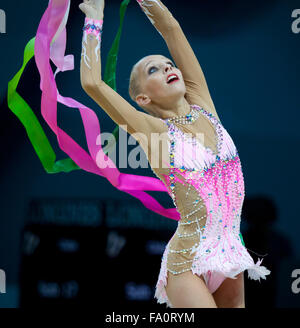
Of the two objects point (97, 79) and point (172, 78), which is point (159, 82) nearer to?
point (172, 78)

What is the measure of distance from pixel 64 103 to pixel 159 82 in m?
0.39

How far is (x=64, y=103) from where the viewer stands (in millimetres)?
2043

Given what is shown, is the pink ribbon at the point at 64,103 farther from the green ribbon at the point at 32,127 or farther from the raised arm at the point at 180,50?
the raised arm at the point at 180,50

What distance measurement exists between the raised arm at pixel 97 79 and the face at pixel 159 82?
12cm

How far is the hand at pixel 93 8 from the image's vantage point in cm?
181

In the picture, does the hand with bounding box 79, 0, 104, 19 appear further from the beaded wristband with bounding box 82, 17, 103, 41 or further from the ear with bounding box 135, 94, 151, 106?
the ear with bounding box 135, 94, 151, 106

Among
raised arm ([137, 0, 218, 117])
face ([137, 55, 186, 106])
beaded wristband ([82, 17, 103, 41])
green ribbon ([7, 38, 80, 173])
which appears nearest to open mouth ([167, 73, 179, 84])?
face ([137, 55, 186, 106])

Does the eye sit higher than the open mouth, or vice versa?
the eye

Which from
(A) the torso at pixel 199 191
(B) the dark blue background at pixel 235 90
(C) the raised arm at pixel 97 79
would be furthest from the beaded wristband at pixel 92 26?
(B) the dark blue background at pixel 235 90

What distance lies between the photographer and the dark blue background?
2781mm

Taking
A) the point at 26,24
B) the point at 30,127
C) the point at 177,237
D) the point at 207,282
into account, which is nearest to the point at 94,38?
the point at 30,127

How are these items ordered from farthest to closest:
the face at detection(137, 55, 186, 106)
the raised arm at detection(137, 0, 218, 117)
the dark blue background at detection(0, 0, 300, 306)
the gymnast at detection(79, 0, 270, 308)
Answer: the dark blue background at detection(0, 0, 300, 306)
the raised arm at detection(137, 0, 218, 117)
the face at detection(137, 55, 186, 106)
the gymnast at detection(79, 0, 270, 308)

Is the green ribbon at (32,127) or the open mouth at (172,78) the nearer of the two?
the open mouth at (172,78)

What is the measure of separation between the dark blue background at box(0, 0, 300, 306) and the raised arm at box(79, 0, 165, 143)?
38.5 inches
